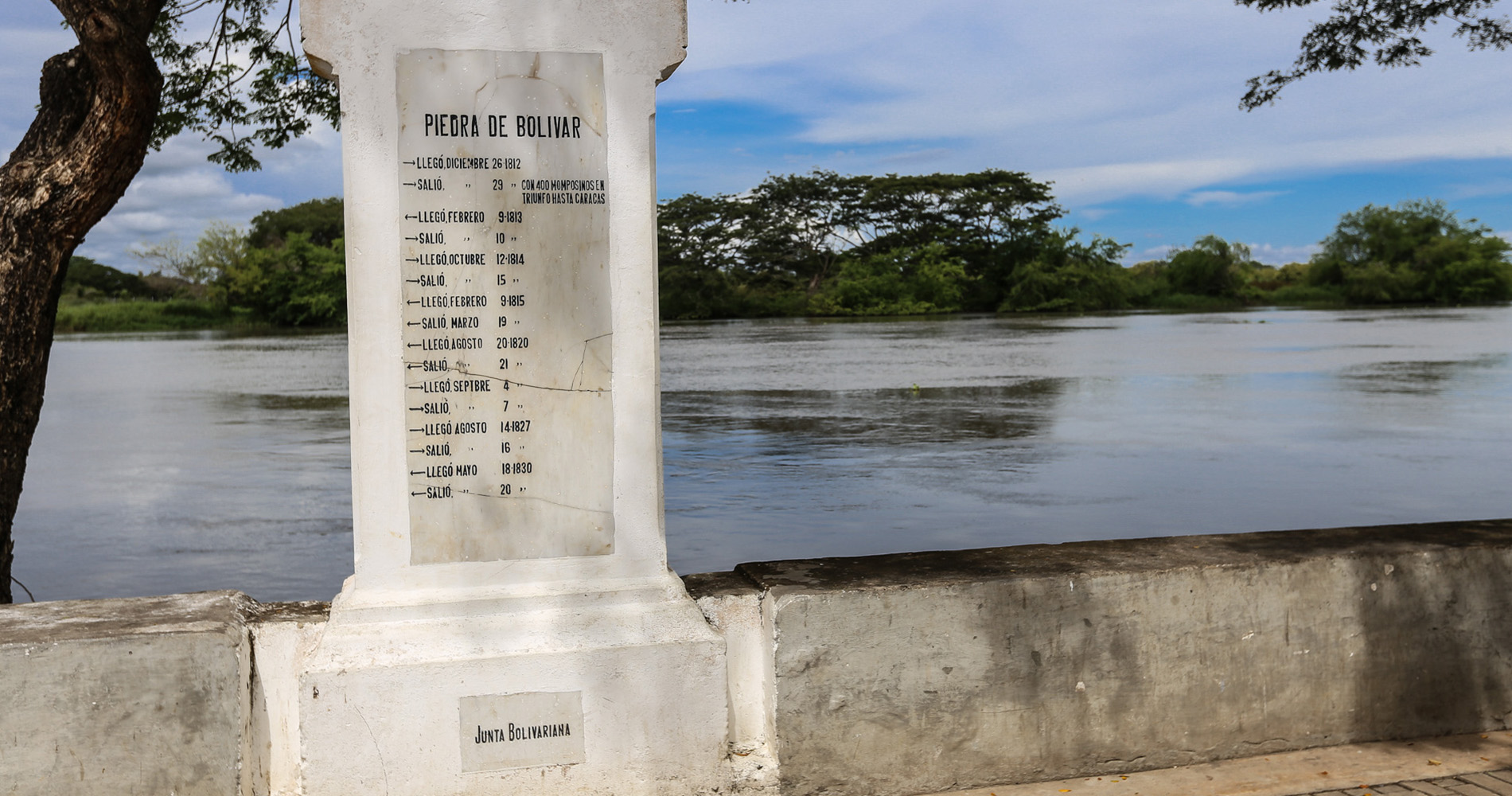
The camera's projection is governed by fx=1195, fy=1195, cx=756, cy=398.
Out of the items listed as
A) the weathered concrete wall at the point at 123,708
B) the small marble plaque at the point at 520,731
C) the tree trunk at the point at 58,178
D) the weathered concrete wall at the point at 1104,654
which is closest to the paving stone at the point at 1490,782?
the weathered concrete wall at the point at 1104,654

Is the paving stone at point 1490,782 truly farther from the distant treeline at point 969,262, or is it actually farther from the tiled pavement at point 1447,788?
the distant treeline at point 969,262

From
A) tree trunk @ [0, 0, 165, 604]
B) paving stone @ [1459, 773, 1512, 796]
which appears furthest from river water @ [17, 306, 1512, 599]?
paving stone @ [1459, 773, 1512, 796]

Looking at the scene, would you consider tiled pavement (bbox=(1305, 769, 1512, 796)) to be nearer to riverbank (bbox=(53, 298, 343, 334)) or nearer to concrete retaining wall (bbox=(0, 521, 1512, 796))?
concrete retaining wall (bbox=(0, 521, 1512, 796))

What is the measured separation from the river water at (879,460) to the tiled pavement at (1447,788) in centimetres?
494

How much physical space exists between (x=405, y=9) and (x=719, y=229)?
72674mm

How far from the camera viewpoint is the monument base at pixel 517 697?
311 centimetres

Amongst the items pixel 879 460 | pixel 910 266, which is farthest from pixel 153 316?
pixel 879 460

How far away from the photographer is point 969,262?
76.9 metres

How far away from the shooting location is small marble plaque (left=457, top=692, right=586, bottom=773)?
125 inches

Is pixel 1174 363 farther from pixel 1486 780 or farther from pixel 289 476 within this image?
pixel 1486 780

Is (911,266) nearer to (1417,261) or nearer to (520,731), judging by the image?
(1417,261)

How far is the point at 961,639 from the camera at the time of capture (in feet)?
11.2

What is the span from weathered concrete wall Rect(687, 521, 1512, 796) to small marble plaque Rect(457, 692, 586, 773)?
493 mm

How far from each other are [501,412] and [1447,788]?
288cm
